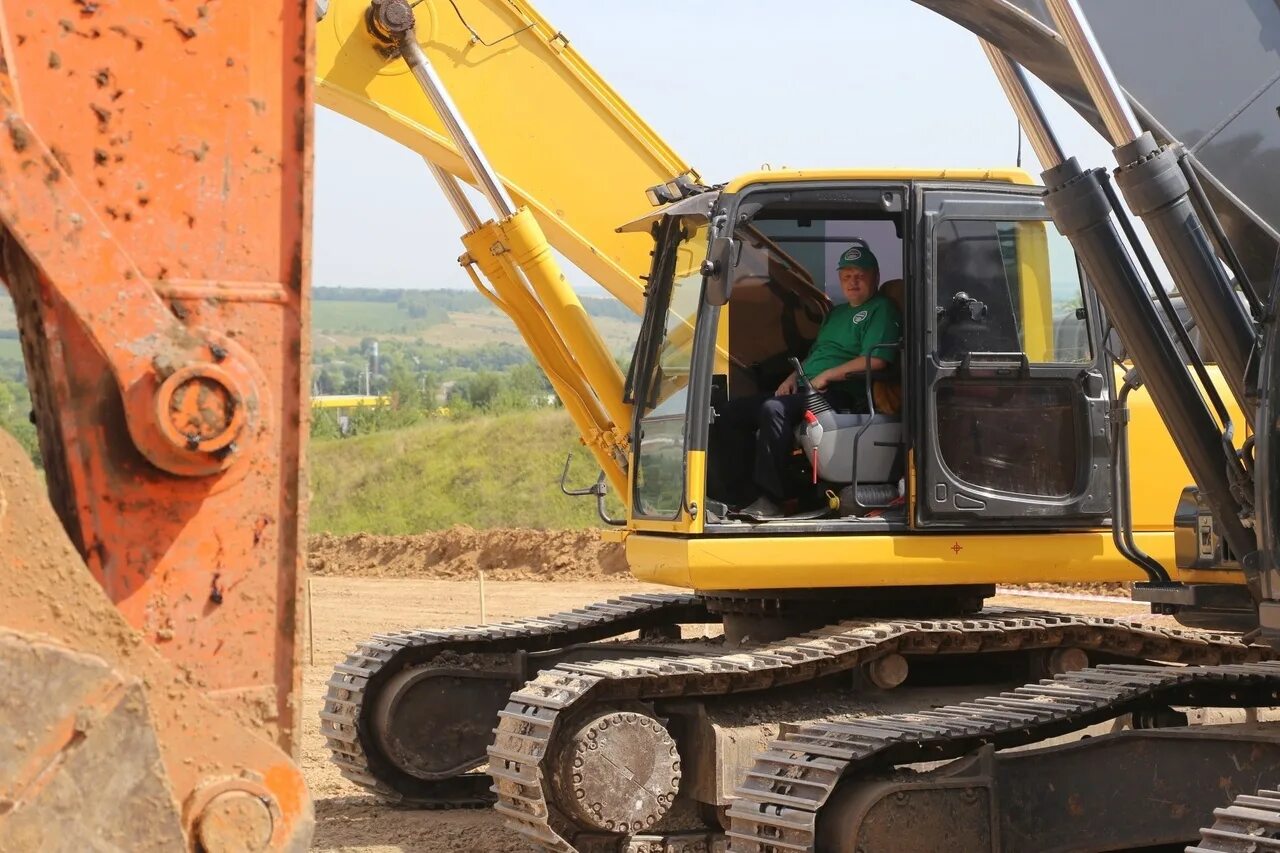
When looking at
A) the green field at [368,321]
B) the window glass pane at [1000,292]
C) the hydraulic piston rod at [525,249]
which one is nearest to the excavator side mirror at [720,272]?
the window glass pane at [1000,292]

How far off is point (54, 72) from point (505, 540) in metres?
20.2

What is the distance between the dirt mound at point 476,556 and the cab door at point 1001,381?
1353cm

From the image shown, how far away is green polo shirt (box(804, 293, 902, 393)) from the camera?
25.2ft

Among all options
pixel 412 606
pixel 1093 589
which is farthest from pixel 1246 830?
pixel 412 606

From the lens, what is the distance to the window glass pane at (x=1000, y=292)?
7.59 meters

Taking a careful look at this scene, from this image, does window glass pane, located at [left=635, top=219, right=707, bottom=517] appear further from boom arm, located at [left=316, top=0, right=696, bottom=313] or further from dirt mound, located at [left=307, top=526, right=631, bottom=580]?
dirt mound, located at [left=307, top=526, right=631, bottom=580]

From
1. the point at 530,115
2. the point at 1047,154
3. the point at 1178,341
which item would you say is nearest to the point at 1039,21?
the point at 1047,154

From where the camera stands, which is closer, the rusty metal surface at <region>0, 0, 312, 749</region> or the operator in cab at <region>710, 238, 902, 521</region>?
the rusty metal surface at <region>0, 0, 312, 749</region>

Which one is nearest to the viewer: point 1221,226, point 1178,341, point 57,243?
point 57,243

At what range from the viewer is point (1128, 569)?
767 cm

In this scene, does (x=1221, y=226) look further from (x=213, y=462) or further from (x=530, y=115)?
(x=530, y=115)

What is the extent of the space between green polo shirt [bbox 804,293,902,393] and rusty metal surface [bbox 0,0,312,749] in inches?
200

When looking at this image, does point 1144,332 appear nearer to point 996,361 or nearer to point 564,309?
point 996,361

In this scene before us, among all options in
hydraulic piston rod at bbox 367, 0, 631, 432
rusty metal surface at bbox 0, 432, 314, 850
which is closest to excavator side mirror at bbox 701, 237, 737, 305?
hydraulic piston rod at bbox 367, 0, 631, 432
